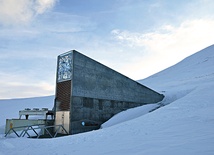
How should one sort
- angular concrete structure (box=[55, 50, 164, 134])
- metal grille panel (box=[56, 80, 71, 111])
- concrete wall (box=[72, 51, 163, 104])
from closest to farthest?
angular concrete structure (box=[55, 50, 164, 134])
metal grille panel (box=[56, 80, 71, 111])
concrete wall (box=[72, 51, 163, 104])

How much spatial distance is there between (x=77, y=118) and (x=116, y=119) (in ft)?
12.2

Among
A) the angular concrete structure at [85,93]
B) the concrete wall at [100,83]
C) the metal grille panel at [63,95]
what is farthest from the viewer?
the concrete wall at [100,83]

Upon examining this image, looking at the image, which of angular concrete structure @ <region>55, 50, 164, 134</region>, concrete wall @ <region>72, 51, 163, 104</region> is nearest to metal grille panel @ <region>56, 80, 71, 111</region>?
angular concrete structure @ <region>55, 50, 164, 134</region>

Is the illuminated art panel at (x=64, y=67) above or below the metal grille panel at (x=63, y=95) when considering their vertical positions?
above

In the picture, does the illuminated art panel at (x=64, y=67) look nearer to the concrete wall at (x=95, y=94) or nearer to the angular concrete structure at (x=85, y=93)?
the angular concrete structure at (x=85, y=93)

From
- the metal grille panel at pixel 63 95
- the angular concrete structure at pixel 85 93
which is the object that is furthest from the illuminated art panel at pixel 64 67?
the metal grille panel at pixel 63 95

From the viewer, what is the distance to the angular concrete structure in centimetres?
1415

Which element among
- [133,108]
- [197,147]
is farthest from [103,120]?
[197,147]

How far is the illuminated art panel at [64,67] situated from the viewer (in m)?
14.8

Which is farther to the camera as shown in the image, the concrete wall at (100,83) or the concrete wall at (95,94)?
the concrete wall at (100,83)

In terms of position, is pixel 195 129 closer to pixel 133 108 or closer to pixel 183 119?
pixel 183 119

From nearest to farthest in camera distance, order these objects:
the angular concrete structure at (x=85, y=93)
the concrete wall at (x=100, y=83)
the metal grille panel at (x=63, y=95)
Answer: the angular concrete structure at (x=85, y=93) < the metal grille panel at (x=63, y=95) < the concrete wall at (x=100, y=83)

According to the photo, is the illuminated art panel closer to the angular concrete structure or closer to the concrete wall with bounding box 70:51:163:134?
the angular concrete structure

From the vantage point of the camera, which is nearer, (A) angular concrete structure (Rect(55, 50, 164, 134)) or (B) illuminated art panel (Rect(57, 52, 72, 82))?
(A) angular concrete structure (Rect(55, 50, 164, 134))
